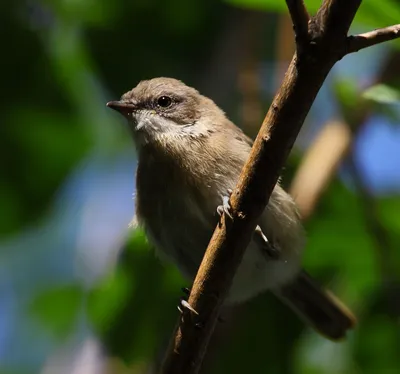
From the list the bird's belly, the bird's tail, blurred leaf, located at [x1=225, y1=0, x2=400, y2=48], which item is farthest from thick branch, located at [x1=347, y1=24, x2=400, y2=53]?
the bird's tail

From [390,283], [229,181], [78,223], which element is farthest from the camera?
[78,223]

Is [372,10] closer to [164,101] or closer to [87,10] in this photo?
[164,101]

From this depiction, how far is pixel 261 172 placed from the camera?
2.09 meters

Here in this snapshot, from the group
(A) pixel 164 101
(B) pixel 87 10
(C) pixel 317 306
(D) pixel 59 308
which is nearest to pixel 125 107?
(A) pixel 164 101

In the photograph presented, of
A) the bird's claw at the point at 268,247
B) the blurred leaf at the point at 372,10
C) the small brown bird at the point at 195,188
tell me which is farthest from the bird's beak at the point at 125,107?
the blurred leaf at the point at 372,10

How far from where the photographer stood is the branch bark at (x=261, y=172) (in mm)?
1940

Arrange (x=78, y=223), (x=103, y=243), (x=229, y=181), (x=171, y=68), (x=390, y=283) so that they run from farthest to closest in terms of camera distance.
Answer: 1. (x=78, y=223)
2. (x=103, y=243)
3. (x=171, y=68)
4. (x=390, y=283)
5. (x=229, y=181)

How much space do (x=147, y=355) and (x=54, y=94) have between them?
1.44m

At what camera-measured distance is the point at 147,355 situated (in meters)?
3.86

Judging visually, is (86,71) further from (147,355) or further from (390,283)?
(390,283)

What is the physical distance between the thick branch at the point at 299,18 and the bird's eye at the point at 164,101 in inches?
78.6

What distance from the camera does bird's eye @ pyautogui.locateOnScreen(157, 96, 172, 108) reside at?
3.90 metres

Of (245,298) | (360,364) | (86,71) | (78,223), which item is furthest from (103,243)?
(360,364)

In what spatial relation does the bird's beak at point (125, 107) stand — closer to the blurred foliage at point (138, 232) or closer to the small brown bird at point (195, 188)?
the small brown bird at point (195, 188)
